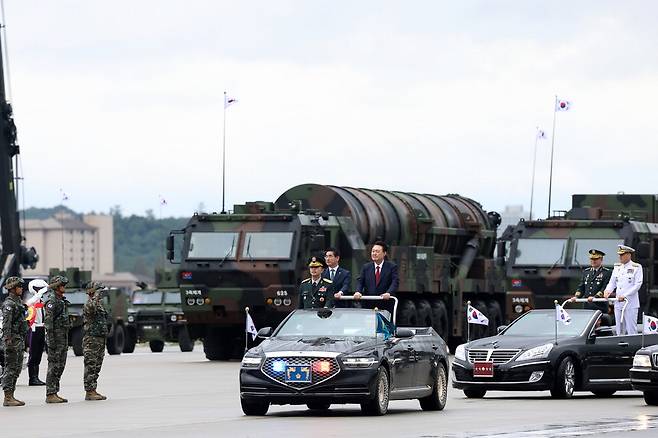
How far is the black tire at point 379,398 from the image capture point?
21.6 m

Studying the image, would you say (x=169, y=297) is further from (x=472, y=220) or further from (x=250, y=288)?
(x=250, y=288)

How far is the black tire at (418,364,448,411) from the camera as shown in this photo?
2338 centimetres

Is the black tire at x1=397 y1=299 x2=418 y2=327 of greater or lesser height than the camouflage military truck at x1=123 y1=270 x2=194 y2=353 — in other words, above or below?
above

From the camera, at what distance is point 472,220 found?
46375 millimetres

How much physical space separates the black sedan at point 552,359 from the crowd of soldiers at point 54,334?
4813mm

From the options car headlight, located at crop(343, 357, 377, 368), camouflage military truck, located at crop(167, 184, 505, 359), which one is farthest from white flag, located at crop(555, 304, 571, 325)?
camouflage military truck, located at crop(167, 184, 505, 359)

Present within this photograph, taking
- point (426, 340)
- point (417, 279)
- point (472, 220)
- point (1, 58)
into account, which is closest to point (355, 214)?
point (417, 279)

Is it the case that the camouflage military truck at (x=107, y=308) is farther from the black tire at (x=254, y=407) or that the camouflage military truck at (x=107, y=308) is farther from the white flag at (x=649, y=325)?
the black tire at (x=254, y=407)

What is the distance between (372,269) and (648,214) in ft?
60.9

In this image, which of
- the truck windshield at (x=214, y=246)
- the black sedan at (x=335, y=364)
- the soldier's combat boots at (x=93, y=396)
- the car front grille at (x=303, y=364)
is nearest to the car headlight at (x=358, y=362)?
the black sedan at (x=335, y=364)

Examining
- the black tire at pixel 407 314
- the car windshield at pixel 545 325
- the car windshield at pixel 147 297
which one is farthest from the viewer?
the car windshield at pixel 147 297

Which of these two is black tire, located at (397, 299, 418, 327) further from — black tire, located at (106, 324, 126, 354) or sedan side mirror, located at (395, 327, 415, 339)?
sedan side mirror, located at (395, 327, 415, 339)

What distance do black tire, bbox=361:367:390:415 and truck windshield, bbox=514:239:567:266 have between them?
18.5 meters

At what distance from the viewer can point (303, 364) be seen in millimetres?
21281
